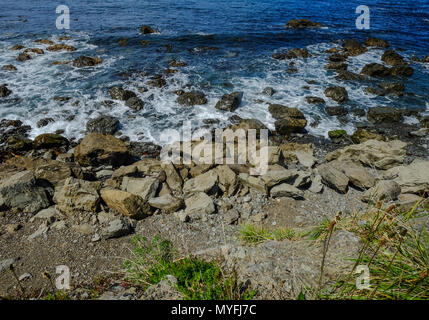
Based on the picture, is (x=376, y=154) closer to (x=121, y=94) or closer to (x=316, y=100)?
(x=316, y=100)

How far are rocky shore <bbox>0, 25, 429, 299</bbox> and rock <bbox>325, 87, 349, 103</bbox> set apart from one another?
3.20 m

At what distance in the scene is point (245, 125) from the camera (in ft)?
40.2

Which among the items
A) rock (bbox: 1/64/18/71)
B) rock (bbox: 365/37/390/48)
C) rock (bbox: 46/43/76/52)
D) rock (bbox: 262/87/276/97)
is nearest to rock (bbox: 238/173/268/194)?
rock (bbox: 262/87/276/97)

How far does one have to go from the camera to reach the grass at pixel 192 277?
3443 mm

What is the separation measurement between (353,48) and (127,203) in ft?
82.5

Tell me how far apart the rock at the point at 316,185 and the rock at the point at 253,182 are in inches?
62.6

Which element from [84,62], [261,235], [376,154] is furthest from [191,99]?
[261,235]

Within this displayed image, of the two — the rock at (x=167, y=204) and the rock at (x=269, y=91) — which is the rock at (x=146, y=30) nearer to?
the rock at (x=269, y=91)

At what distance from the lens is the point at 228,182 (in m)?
8.22

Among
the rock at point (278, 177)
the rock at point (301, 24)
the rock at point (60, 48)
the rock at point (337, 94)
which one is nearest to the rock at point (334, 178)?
the rock at point (278, 177)

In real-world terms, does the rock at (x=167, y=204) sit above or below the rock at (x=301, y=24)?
below
